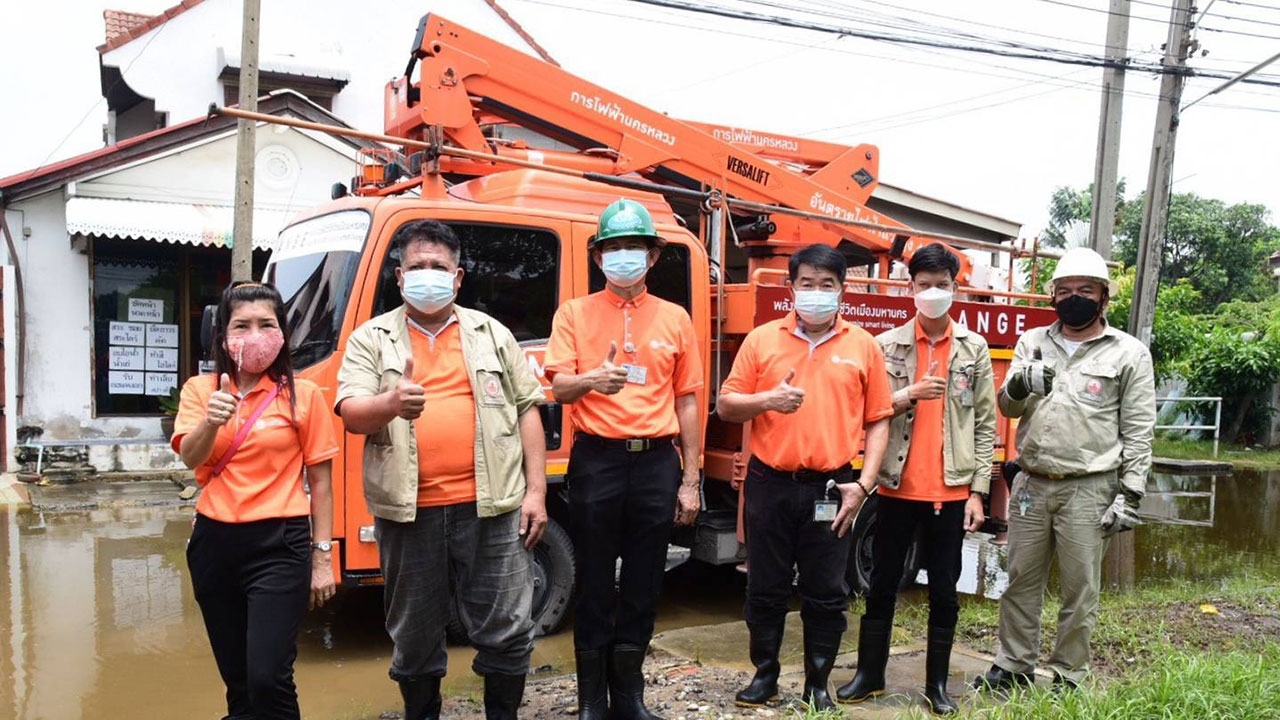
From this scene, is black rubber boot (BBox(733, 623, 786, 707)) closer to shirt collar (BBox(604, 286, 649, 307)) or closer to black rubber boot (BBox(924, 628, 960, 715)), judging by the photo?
black rubber boot (BBox(924, 628, 960, 715))

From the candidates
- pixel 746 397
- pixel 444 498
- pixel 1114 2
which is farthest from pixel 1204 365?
pixel 444 498

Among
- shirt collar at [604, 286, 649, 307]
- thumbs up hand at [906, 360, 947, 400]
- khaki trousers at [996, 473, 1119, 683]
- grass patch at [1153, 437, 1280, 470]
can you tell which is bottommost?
grass patch at [1153, 437, 1280, 470]

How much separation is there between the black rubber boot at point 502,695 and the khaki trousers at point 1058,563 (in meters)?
2.21

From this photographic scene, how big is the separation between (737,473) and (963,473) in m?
1.62

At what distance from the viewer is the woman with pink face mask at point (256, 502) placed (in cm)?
290

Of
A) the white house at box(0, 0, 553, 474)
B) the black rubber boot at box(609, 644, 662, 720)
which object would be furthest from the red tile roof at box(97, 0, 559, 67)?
the black rubber boot at box(609, 644, 662, 720)

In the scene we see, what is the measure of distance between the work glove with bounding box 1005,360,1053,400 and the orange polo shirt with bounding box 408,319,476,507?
2254 mm

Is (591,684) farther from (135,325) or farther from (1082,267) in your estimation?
(135,325)

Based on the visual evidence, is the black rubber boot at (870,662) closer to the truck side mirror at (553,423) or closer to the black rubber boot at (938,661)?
the black rubber boot at (938,661)

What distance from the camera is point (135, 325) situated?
1143cm

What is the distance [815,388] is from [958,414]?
73cm

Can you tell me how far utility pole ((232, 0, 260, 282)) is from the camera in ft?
28.9

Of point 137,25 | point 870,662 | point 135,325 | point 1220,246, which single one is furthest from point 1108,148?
point 1220,246

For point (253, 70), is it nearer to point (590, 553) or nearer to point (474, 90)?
point (474, 90)
